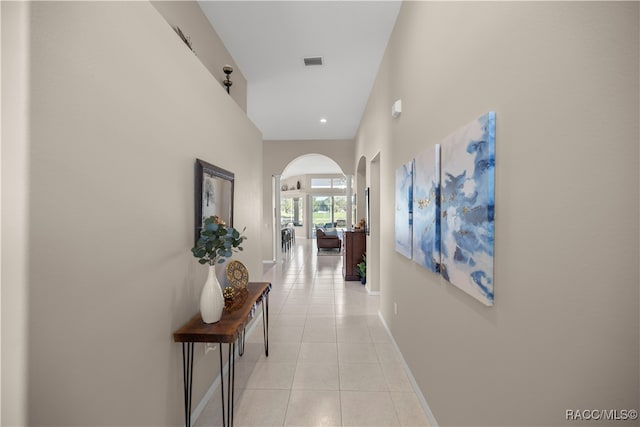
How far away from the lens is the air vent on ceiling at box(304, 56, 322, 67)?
3424 millimetres

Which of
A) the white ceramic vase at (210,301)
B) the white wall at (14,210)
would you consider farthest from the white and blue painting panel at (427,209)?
the white wall at (14,210)

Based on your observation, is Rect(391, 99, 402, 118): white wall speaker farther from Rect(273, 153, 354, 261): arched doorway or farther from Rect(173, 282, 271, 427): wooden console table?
Rect(273, 153, 354, 261): arched doorway

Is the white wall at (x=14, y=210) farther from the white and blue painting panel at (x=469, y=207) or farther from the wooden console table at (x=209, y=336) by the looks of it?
the white and blue painting panel at (x=469, y=207)

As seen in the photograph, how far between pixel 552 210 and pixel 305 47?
10.1ft

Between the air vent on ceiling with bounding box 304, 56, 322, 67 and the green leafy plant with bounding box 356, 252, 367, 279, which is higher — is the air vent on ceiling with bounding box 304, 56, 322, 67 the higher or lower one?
the higher one

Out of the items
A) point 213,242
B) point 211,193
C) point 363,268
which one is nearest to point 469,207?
point 213,242

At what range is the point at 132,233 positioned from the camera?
4.29 ft

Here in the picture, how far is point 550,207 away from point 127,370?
1769 millimetres

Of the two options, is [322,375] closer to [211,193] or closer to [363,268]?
[211,193]

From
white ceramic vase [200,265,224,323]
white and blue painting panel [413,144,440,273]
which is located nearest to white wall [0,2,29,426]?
white ceramic vase [200,265,224,323]

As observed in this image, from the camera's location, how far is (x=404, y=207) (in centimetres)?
249

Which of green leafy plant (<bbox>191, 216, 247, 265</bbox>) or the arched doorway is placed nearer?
green leafy plant (<bbox>191, 216, 247, 265</bbox>)

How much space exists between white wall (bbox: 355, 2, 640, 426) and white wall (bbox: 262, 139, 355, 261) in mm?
5706

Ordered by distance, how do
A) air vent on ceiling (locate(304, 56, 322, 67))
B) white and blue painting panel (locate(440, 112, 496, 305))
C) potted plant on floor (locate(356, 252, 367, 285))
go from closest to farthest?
1. white and blue painting panel (locate(440, 112, 496, 305))
2. air vent on ceiling (locate(304, 56, 322, 67))
3. potted plant on floor (locate(356, 252, 367, 285))
